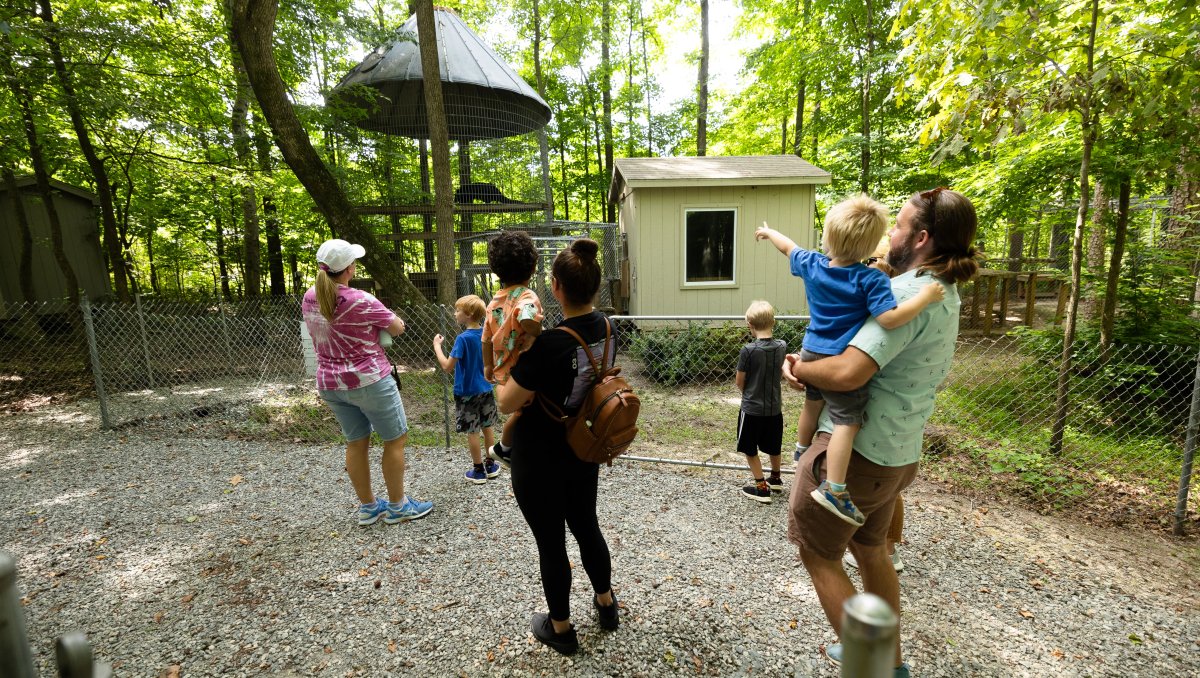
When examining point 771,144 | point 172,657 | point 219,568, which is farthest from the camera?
point 771,144

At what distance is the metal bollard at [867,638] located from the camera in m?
0.66

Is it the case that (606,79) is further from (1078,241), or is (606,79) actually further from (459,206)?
(1078,241)

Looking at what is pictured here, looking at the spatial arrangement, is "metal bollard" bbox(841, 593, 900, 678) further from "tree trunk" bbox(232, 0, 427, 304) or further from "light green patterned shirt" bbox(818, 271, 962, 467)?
"tree trunk" bbox(232, 0, 427, 304)

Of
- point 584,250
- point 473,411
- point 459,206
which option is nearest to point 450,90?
point 459,206


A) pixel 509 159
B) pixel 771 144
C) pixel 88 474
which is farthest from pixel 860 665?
pixel 771 144

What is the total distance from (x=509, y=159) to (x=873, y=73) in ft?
29.5

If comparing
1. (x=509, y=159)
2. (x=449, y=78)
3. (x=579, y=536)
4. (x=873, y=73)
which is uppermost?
(x=873, y=73)

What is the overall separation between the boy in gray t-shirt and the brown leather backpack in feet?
6.34

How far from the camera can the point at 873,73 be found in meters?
12.8

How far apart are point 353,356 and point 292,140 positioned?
6.69 m

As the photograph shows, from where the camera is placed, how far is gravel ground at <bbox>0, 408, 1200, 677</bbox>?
8.33 ft

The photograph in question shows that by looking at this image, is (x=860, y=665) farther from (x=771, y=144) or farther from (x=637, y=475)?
(x=771, y=144)

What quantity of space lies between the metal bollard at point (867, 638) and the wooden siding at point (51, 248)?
1515cm

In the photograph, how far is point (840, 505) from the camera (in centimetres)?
188
